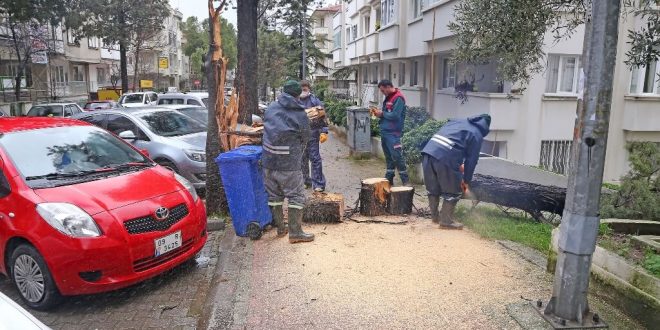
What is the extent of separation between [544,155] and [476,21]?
814cm

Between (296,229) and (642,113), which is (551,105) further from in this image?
(296,229)

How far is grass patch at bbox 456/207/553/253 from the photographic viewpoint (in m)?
5.84

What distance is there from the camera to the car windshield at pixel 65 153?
4.75m

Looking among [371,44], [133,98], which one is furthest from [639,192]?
[133,98]

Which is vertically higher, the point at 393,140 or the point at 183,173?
the point at 393,140

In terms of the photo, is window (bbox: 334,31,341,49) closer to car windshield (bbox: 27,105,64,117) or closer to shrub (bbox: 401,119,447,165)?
car windshield (bbox: 27,105,64,117)

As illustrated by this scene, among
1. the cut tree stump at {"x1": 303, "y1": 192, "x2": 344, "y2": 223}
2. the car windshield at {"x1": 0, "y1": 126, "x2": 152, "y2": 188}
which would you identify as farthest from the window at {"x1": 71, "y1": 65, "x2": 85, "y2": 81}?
the cut tree stump at {"x1": 303, "y1": 192, "x2": 344, "y2": 223}

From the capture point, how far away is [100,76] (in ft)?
150

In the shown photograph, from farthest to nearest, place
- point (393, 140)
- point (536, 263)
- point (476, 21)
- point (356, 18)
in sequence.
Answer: point (356, 18)
point (393, 140)
point (476, 21)
point (536, 263)

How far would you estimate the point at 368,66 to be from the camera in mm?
30984

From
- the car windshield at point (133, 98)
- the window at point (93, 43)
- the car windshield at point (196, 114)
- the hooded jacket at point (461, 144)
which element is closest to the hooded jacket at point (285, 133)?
the hooded jacket at point (461, 144)

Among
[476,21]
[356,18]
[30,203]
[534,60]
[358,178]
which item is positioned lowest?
[358,178]

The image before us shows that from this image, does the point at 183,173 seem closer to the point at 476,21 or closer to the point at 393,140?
the point at 393,140

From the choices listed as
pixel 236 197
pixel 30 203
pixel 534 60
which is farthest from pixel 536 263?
pixel 30 203
